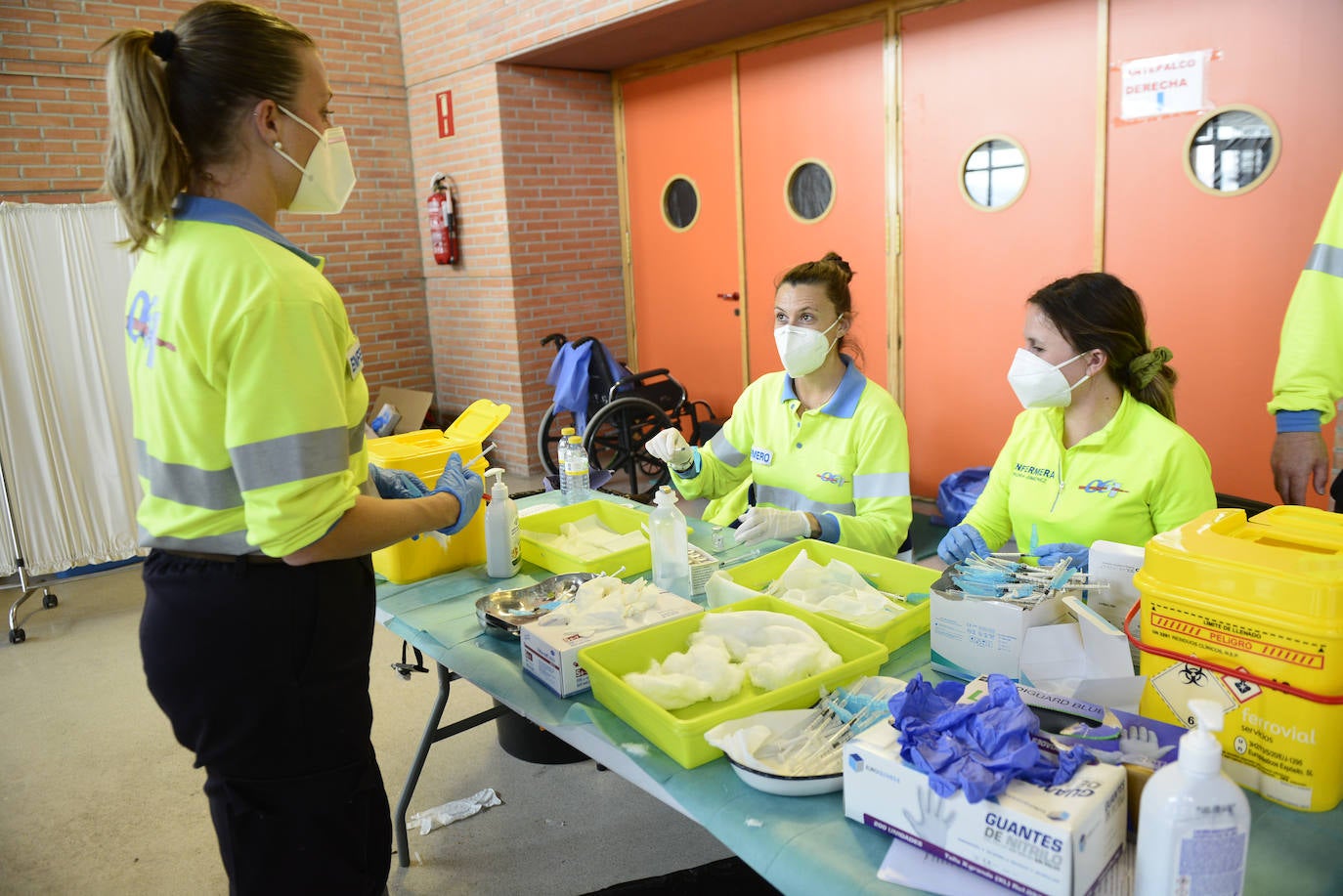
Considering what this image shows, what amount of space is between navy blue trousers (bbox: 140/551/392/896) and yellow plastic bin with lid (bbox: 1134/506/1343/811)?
109 cm

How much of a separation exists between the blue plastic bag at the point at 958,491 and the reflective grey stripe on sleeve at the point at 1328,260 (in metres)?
2.26

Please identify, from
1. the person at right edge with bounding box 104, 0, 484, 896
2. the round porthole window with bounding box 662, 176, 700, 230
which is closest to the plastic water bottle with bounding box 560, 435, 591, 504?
the person at right edge with bounding box 104, 0, 484, 896

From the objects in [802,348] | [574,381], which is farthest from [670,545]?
[574,381]

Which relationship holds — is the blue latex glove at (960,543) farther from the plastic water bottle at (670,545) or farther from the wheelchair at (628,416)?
the wheelchair at (628,416)

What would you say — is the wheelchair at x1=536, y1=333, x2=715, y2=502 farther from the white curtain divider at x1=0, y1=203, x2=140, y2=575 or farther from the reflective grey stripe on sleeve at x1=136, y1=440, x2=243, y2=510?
the reflective grey stripe on sleeve at x1=136, y1=440, x2=243, y2=510

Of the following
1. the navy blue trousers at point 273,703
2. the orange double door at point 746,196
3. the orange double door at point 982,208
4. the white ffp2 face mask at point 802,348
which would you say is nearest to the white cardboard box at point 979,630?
the navy blue trousers at point 273,703

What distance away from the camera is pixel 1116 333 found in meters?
1.99

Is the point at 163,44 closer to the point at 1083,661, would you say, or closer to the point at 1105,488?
the point at 1083,661

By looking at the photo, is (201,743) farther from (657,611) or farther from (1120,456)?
(1120,456)

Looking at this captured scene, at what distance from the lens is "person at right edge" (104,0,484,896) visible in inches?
45.4

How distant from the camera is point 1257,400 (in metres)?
3.49

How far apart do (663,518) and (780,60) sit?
3826 mm

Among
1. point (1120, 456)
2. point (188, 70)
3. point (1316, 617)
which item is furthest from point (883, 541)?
point (188, 70)

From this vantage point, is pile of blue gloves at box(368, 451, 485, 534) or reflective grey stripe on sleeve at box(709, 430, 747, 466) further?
reflective grey stripe on sleeve at box(709, 430, 747, 466)
